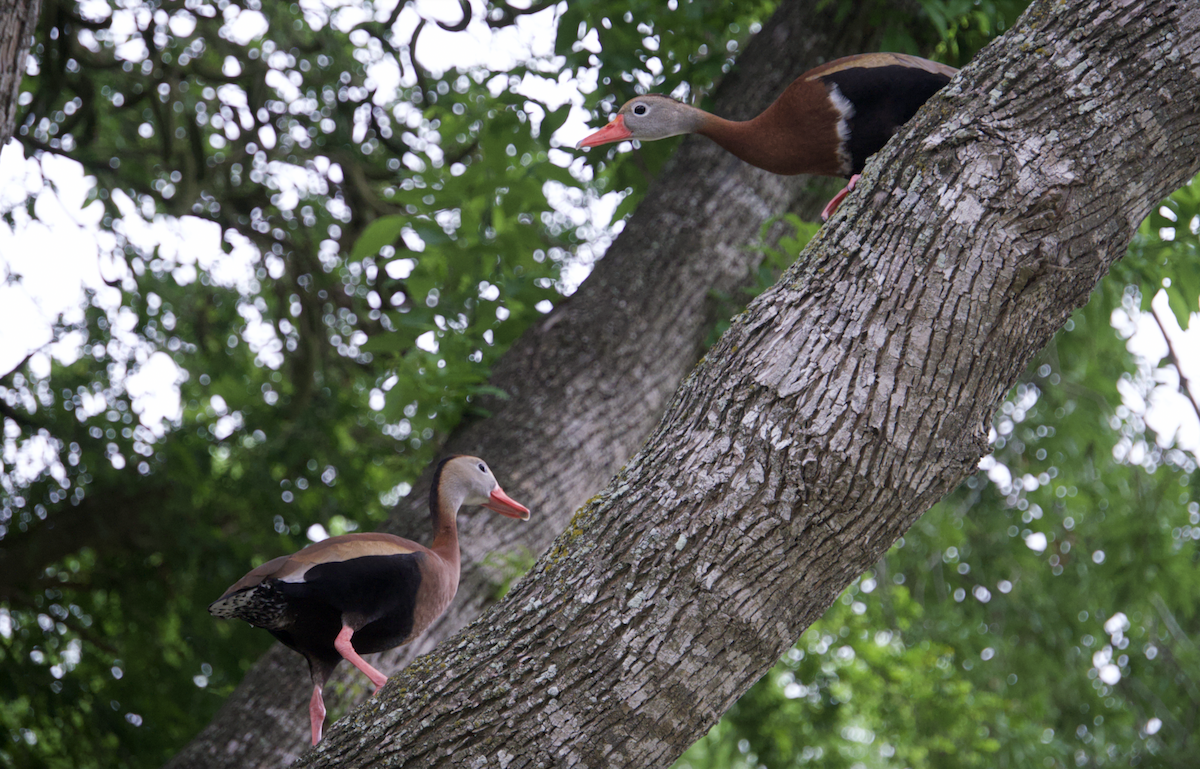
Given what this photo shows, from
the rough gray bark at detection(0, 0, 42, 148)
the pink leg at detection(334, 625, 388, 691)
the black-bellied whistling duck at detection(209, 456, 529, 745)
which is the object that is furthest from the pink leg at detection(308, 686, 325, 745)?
the rough gray bark at detection(0, 0, 42, 148)

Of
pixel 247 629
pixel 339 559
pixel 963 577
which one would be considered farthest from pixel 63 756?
pixel 963 577

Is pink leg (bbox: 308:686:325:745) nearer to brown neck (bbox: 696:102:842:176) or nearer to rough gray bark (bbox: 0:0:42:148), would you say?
brown neck (bbox: 696:102:842:176)

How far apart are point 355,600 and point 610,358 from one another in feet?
6.49

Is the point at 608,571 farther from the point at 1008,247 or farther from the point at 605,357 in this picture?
the point at 605,357

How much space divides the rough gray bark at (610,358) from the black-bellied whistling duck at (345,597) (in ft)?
3.22

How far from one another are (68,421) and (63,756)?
1.89 meters

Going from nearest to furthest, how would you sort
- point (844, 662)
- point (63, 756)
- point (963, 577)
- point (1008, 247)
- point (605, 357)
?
point (1008, 247) → point (605, 357) → point (63, 756) → point (844, 662) → point (963, 577)

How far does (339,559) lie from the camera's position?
2418 millimetres

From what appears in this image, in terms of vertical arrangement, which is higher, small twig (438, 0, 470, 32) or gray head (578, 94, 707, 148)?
small twig (438, 0, 470, 32)

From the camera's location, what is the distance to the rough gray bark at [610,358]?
3.55 meters

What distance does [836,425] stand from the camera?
1.99 metres

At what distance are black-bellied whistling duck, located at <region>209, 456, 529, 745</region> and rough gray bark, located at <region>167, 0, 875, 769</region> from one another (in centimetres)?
98

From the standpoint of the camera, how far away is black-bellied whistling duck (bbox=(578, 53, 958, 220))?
2672mm

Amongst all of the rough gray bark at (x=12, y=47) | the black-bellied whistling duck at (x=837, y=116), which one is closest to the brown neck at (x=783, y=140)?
the black-bellied whistling duck at (x=837, y=116)
